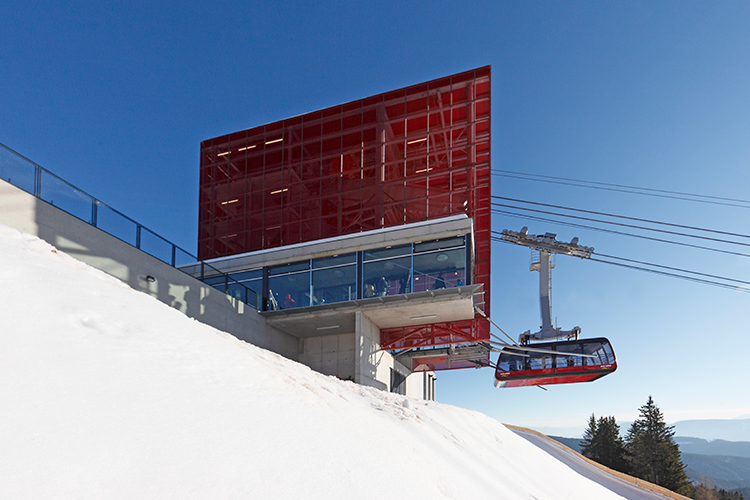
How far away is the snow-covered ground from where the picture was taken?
3369mm

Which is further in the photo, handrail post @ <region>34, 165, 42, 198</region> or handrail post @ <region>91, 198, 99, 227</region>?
handrail post @ <region>91, 198, 99, 227</region>

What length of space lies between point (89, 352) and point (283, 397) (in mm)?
1839

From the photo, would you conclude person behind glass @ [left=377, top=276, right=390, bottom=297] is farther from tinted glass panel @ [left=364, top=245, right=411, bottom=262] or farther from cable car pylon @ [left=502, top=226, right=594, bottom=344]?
cable car pylon @ [left=502, top=226, right=594, bottom=344]

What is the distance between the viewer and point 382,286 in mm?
25016

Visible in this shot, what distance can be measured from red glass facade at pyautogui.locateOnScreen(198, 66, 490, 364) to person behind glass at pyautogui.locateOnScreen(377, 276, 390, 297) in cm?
361

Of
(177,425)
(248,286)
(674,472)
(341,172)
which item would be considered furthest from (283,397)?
(674,472)

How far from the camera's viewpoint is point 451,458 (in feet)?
21.9

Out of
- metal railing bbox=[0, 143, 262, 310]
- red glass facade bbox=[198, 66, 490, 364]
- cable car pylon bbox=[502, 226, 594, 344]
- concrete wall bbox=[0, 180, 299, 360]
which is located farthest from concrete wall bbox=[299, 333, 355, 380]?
cable car pylon bbox=[502, 226, 594, 344]

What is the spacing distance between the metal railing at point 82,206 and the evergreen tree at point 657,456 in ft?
218

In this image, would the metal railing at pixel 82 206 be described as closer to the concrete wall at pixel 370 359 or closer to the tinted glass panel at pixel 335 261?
the tinted glass panel at pixel 335 261

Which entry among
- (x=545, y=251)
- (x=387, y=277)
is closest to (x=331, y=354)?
(x=387, y=277)

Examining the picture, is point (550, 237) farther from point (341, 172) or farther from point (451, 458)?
point (451, 458)

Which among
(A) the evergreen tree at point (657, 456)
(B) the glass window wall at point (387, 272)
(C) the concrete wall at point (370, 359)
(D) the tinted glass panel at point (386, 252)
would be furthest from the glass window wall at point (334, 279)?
(A) the evergreen tree at point (657, 456)

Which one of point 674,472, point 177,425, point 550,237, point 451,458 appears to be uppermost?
point 550,237
